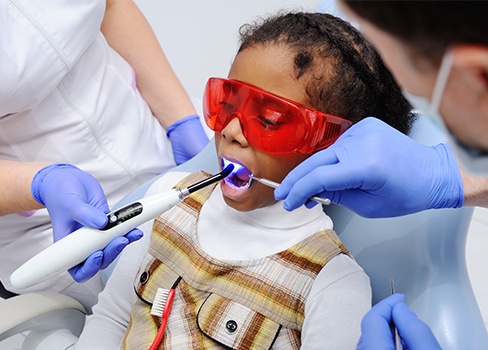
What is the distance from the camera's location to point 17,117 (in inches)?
53.2

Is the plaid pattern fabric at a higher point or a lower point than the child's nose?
lower

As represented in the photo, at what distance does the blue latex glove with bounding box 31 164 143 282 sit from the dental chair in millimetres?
220

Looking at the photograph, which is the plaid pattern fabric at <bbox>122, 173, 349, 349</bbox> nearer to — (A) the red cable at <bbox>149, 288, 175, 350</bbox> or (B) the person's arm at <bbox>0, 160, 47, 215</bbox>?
(A) the red cable at <bbox>149, 288, 175, 350</bbox>

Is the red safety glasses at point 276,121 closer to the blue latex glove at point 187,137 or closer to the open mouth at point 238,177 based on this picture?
the open mouth at point 238,177

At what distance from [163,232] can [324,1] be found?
643 millimetres

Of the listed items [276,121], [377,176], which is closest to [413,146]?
[377,176]

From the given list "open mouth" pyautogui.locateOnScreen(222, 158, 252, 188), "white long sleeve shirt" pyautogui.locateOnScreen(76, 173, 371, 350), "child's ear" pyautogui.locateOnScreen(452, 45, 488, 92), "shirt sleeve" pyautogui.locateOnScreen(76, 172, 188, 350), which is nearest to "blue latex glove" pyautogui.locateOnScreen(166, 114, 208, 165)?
"white long sleeve shirt" pyautogui.locateOnScreen(76, 173, 371, 350)

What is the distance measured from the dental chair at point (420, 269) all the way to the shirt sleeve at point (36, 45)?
428 millimetres

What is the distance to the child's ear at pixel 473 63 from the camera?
1.57ft

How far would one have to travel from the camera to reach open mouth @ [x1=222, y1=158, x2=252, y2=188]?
43.7 inches

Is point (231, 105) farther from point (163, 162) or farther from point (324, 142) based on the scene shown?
point (163, 162)

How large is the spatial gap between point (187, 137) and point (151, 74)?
0.21m

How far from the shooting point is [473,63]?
482mm

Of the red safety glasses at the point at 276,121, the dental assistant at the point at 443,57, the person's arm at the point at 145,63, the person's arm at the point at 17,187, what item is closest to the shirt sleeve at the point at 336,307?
the red safety glasses at the point at 276,121
